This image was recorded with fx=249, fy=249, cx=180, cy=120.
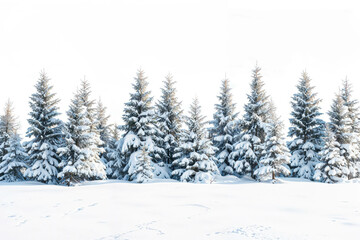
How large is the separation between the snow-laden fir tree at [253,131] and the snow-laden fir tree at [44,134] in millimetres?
16715

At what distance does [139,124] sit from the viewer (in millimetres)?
23797

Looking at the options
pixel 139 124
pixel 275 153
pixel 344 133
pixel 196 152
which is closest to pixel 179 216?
pixel 196 152

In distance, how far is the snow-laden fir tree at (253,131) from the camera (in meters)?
23.2

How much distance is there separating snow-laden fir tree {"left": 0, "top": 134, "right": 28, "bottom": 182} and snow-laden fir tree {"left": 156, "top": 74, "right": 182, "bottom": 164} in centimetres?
1413

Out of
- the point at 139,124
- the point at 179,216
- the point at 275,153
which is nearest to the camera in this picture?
the point at 179,216

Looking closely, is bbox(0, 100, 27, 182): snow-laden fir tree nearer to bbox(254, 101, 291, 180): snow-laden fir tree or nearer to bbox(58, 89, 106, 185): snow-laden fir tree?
bbox(58, 89, 106, 185): snow-laden fir tree

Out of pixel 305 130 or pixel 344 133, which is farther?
pixel 305 130

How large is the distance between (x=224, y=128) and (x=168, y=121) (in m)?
5.83

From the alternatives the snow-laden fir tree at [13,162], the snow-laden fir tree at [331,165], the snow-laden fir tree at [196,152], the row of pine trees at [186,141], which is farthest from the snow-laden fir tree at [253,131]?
the snow-laden fir tree at [13,162]

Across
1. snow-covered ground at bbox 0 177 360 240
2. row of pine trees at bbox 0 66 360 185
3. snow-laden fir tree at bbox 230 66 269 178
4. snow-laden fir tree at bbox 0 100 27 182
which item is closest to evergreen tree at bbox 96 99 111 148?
row of pine trees at bbox 0 66 360 185

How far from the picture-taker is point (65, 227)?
297 inches

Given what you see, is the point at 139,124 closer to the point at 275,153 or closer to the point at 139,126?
the point at 139,126

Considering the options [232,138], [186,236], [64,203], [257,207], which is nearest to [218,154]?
[232,138]

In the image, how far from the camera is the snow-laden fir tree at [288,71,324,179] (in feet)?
82.1
